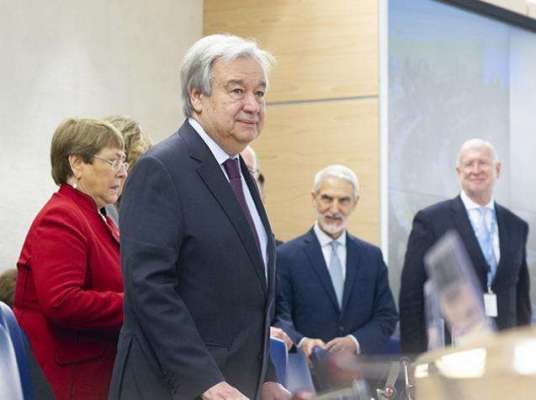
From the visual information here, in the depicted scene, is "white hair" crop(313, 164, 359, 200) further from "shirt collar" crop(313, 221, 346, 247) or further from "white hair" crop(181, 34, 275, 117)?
"white hair" crop(181, 34, 275, 117)

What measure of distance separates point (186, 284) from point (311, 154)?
4.21m

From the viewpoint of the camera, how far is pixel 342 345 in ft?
14.6

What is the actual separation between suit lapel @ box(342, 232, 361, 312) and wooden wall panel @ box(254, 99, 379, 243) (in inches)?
58.0

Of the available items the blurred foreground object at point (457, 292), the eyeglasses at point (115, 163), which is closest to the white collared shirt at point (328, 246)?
the eyeglasses at point (115, 163)

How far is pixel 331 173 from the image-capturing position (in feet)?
16.1

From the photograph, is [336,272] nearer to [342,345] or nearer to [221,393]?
[342,345]

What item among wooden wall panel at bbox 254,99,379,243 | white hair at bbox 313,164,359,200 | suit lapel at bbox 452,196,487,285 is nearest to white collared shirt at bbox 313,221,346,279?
white hair at bbox 313,164,359,200

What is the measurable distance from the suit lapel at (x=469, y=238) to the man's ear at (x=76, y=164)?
7.53 ft

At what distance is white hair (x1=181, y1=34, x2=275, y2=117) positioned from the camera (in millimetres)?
2529

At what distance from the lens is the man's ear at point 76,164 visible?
3.26m

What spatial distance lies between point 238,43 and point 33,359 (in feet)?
2.95

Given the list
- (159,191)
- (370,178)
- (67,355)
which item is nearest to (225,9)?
(370,178)

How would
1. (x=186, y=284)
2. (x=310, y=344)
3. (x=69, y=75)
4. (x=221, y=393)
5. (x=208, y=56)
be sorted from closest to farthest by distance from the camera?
(x=221, y=393) < (x=186, y=284) < (x=208, y=56) < (x=310, y=344) < (x=69, y=75)

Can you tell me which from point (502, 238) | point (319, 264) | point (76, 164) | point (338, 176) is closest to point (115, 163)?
point (76, 164)
